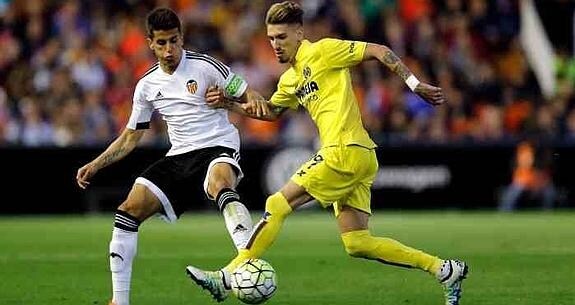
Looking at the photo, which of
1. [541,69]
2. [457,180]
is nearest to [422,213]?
[457,180]

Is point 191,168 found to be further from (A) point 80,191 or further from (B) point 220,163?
(A) point 80,191

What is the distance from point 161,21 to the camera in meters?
10.3

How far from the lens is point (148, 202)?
10234mm

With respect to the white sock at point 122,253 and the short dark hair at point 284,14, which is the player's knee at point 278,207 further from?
the short dark hair at point 284,14

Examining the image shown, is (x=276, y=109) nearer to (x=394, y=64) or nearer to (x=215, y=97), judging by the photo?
(x=215, y=97)

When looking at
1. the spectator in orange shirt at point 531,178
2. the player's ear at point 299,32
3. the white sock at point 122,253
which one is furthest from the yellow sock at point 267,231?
the spectator in orange shirt at point 531,178

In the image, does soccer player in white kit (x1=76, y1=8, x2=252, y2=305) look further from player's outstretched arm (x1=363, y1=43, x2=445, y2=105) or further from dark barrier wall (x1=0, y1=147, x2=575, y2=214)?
A: dark barrier wall (x1=0, y1=147, x2=575, y2=214)

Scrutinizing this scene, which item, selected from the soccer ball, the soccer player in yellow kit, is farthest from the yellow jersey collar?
the soccer ball

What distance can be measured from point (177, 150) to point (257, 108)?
0.66m

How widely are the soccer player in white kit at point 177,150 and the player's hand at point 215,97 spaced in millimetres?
88

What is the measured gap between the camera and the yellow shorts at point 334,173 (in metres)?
10.0

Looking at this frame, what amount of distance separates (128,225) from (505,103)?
627 inches

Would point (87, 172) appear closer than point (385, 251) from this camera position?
No

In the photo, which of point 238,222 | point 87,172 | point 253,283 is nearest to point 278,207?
point 238,222
